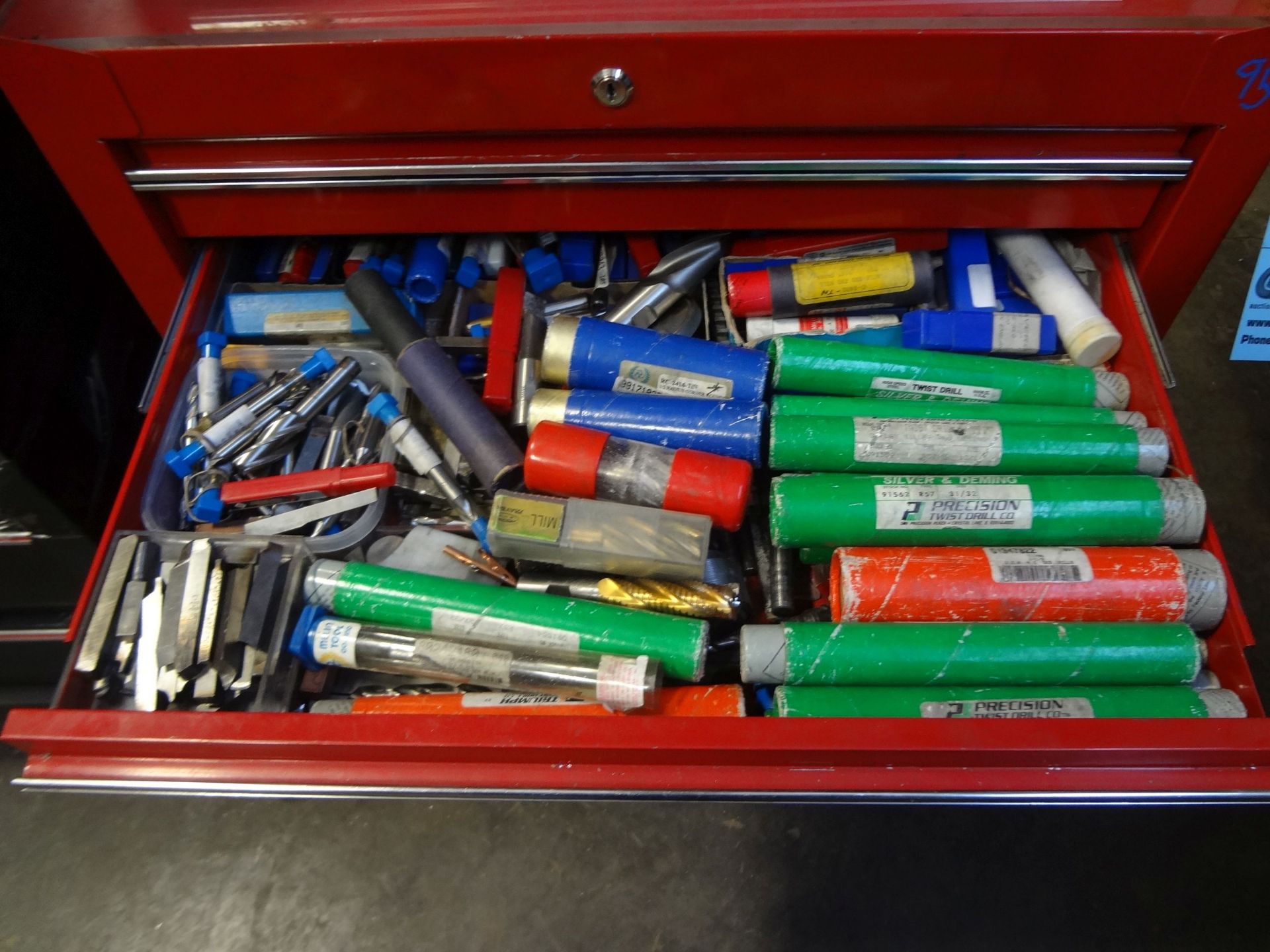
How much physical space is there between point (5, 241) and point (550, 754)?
101 cm

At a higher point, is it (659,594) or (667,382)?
(667,382)

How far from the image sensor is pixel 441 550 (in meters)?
1.10

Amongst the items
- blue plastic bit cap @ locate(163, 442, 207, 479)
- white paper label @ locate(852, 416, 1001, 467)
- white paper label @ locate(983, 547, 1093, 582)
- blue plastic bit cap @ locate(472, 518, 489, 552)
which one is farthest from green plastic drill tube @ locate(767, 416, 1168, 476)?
blue plastic bit cap @ locate(163, 442, 207, 479)

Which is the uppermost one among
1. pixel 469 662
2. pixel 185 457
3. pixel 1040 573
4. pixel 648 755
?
pixel 185 457

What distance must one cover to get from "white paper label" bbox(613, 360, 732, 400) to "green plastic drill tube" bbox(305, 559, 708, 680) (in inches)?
11.4

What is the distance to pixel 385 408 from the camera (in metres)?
1.15

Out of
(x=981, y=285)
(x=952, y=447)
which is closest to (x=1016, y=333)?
(x=981, y=285)

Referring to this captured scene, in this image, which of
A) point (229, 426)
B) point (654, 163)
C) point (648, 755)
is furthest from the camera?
point (229, 426)

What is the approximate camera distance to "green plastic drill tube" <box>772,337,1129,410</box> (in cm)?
111

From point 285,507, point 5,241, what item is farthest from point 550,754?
point 5,241

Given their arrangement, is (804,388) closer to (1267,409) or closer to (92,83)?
(92,83)

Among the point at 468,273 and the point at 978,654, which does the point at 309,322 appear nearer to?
the point at 468,273

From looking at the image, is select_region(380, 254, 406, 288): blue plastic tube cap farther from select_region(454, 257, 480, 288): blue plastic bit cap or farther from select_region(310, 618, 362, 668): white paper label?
select_region(310, 618, 362, 668): white paper label

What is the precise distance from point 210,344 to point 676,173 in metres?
0.67
